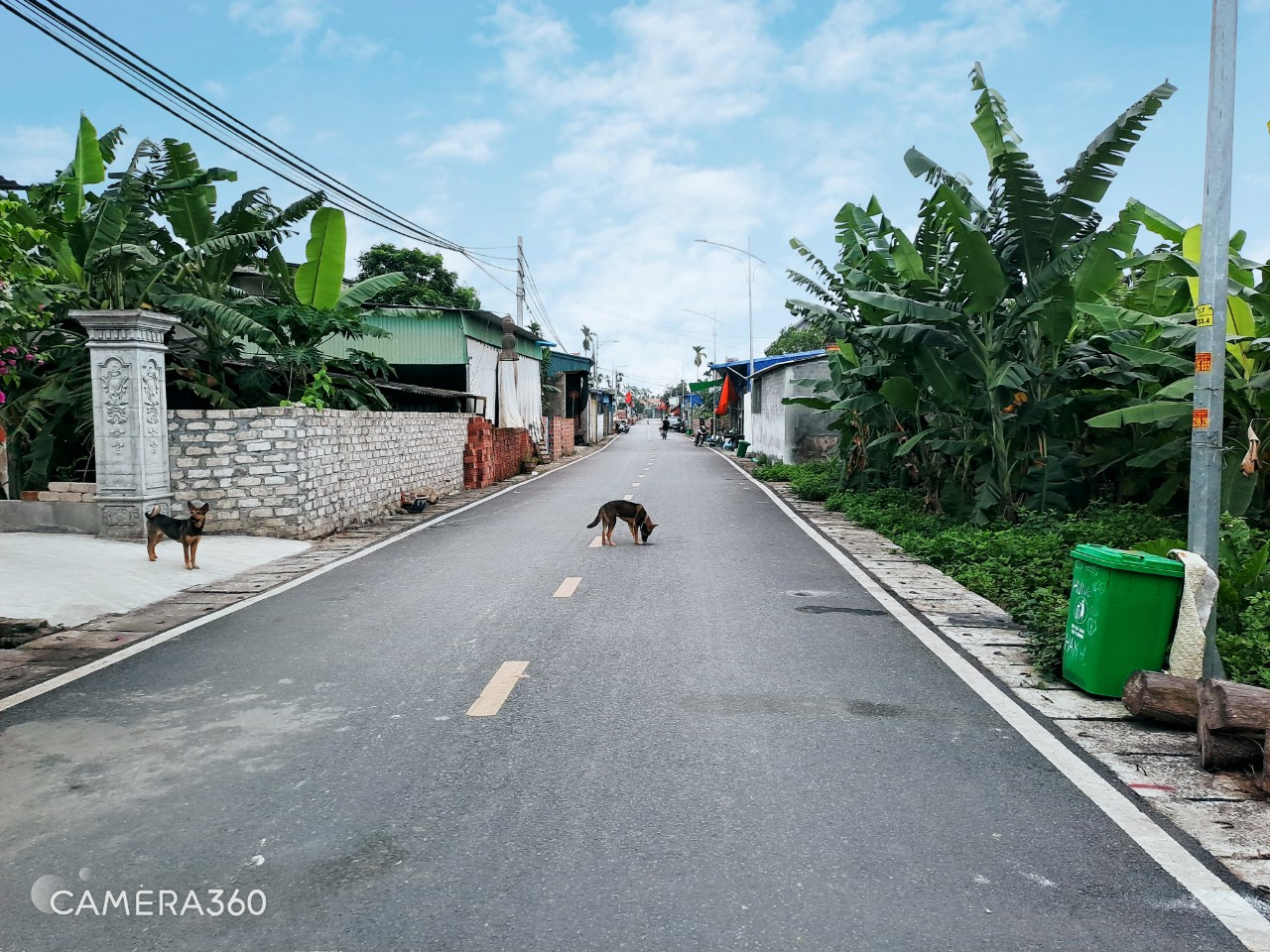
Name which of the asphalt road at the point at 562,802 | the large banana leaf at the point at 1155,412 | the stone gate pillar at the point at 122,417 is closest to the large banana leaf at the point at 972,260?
the large banana leaf at the point at 1155,412

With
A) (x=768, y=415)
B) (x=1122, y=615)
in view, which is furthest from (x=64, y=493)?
(x=768, y=415)

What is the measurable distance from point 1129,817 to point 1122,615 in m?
2.13

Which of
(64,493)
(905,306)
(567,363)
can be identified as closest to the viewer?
(905,306)

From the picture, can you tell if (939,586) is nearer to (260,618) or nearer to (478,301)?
(260,618)

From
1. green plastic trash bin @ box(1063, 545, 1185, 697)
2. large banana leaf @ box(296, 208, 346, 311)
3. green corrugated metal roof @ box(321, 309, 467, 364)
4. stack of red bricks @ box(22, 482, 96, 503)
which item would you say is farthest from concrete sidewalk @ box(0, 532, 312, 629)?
green corrugated metal roof @ box(321, 309, 467, 364)

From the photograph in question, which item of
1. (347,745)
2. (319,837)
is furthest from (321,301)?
(319,837)

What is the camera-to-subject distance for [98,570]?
10.6 meters

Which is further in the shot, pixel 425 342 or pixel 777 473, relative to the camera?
pixel 425 342

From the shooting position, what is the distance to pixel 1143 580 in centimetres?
610

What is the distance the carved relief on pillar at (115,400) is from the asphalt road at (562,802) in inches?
227

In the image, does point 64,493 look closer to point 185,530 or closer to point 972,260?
point 185,530

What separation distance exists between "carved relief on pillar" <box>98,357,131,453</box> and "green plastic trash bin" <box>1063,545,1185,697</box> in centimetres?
1166

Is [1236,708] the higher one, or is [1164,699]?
[1236,708]

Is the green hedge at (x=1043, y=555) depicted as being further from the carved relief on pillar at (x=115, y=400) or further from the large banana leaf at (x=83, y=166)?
the large banana leaf at (x=83, y=166)
